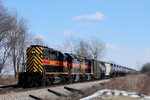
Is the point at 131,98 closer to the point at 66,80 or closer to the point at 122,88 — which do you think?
the point at 122,88

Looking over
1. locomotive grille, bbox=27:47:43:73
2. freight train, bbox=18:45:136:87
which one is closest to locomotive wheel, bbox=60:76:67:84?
freight train, bbox=18:45:136:87

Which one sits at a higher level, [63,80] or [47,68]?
[47,68]

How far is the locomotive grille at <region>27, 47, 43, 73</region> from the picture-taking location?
19.0 m

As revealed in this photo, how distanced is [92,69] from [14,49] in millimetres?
11809

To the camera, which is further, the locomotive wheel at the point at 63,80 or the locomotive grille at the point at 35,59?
the locomotive wheel at the point at 63,80

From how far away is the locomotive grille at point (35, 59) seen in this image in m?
19.0

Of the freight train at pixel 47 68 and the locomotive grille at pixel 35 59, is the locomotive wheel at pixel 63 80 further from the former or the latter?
the locomotive grille at pixel 35 59

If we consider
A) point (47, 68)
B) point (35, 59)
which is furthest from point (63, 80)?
point (35, 59)

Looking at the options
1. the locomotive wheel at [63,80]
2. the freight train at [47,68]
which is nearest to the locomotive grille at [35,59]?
the freight train at [47,68]

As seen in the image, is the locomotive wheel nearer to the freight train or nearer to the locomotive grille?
the freight train

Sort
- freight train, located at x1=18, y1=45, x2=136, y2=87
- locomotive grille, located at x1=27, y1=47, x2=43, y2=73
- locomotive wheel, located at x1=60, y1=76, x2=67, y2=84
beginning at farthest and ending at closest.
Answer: locomotive wheel, located at x1=60, y1=76, x2=67, y2=84
locomotive grille, located at x1=27, y1=47, x2=43, y2=73
freight train, located at x1=18, y1=45, x2=136, y2=87

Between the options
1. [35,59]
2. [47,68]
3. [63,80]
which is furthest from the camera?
[63,80]

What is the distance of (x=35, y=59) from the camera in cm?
1927

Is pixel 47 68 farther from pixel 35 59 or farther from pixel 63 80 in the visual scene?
pixel 63 80
